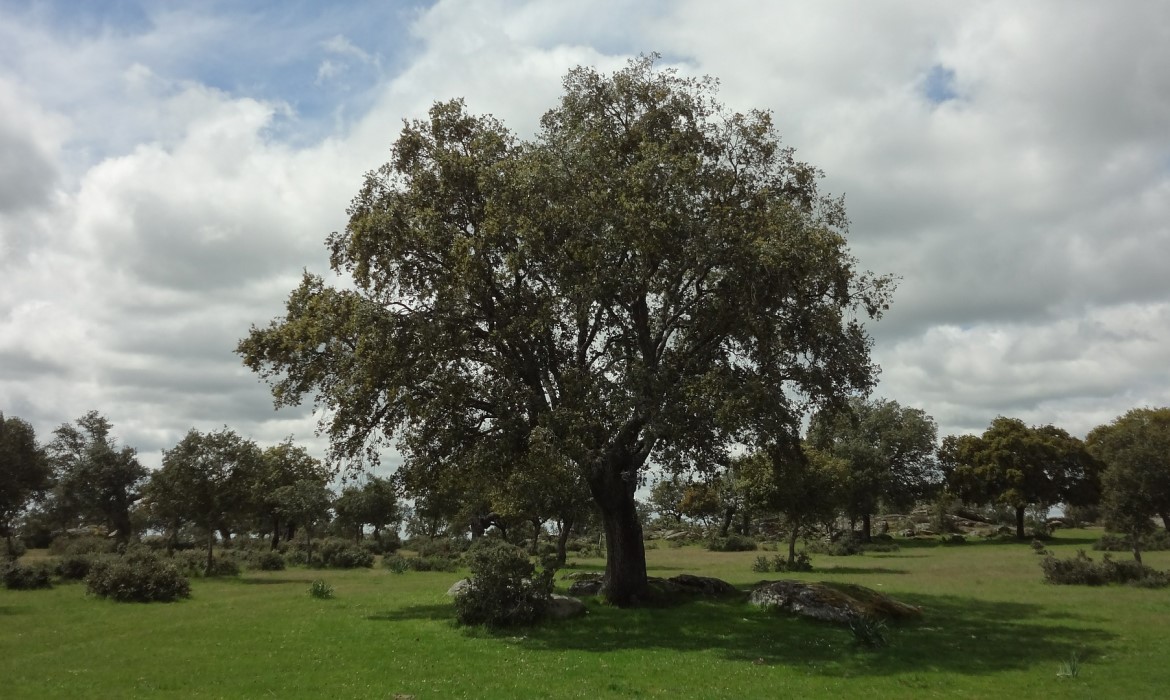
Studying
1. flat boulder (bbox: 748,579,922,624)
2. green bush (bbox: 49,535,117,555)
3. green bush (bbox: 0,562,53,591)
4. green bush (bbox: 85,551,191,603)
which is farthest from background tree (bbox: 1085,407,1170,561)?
green bush (bbox: 49,535,117,555)

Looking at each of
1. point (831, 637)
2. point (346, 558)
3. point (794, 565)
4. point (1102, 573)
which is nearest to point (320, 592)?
point (831, 637)

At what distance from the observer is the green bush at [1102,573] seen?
32531mm

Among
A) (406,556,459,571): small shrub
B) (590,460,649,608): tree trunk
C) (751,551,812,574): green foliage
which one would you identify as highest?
(590,460,649,608): tree trunk

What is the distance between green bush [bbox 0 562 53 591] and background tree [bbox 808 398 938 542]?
197 ft

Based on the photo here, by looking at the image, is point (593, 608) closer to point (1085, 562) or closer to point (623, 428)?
point (623, 428)

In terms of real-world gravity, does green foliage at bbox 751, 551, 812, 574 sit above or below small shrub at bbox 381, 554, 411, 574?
above

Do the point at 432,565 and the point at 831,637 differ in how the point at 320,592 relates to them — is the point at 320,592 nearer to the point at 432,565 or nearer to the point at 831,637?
the point at 432,565

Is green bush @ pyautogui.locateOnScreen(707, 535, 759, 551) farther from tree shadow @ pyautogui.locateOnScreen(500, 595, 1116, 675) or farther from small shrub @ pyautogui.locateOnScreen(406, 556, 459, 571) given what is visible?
tree shadow @ pyautogui.locateOnScreen(500, 595, 1116, 675)

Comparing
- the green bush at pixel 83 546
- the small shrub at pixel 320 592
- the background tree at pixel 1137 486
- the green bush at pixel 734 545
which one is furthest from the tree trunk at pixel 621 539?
the green bush at pixel 734 545

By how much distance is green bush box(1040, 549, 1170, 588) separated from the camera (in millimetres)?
32531

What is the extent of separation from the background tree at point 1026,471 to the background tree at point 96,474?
8249cm

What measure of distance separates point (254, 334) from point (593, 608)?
17471 mm

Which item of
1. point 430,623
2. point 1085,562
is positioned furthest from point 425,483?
point 1085,562

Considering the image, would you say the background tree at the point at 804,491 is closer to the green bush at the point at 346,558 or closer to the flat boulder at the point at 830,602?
the flat boulder at the point at 830,602
